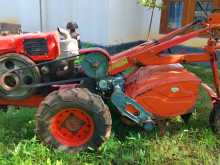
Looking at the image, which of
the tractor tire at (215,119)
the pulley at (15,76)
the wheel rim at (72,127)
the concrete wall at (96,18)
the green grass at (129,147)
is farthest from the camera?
the concrete wall at (96,18)

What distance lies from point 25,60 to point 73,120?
0.82 metres

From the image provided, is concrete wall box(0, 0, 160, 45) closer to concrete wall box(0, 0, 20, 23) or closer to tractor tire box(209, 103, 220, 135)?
concrete wall box(0, 0, 20, 23)

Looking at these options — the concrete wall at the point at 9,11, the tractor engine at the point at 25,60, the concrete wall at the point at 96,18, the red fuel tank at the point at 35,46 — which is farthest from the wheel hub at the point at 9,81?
the concrete wall at the point at 9,11

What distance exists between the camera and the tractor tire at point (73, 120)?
429 cm

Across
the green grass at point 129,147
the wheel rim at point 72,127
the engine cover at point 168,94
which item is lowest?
the green grass at point 129,147

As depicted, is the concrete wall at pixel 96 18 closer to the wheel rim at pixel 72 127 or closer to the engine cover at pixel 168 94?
the engine cover at pixel 168 94

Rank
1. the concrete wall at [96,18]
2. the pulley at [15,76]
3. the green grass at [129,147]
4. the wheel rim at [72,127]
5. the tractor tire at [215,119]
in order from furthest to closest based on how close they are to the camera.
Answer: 1. the concrete wall at [96,18]
2. the tractor tire at [215,119]
3. the pulley at [15,76]
4. the wheel rim at [72,127]
5. the green grass at [129,147]

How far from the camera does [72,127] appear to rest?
4449 millimetres

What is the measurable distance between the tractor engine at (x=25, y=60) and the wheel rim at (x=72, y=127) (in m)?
0.48

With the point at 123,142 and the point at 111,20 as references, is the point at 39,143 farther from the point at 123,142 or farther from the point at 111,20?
the point at 111,20

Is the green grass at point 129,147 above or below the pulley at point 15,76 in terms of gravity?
below

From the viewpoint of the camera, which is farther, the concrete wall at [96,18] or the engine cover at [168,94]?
the concrete wall at [96,18]

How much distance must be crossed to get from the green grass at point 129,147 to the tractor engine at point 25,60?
0.54 meters

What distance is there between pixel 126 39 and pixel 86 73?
7.16 m
